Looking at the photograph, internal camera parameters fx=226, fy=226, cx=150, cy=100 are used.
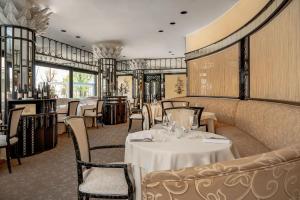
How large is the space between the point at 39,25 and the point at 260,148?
5598 mm

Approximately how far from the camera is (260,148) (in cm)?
301

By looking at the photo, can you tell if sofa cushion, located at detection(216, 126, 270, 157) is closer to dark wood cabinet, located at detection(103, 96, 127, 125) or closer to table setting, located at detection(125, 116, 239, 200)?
table setting, located at detection(125, 116, 239, 200)

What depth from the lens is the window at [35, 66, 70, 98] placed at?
9695mm

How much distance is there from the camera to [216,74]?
6750 millimetres

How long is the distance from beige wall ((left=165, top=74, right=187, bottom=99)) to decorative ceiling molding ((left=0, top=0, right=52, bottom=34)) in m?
10.2

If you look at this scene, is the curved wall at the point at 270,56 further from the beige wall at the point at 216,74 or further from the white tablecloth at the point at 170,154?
the white tablecloth at the point at 170,154

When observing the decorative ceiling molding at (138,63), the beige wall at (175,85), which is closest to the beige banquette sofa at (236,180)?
the decorative ceiling molding at (138,63)

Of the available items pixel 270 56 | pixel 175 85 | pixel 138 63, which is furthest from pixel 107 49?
pixel 270 56

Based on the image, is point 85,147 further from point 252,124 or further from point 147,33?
point 147,33

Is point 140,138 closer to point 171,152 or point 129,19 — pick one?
point 171,152

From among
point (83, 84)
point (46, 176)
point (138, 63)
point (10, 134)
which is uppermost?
point (138, 63)

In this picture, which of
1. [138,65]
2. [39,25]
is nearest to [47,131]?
[39,25]

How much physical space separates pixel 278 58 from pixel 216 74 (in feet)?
10.5

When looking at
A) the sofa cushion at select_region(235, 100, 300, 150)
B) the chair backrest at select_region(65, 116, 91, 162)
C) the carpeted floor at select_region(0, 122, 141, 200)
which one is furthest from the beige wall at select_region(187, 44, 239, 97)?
the chair backrest at select_region(65, 116, 91, 162)
